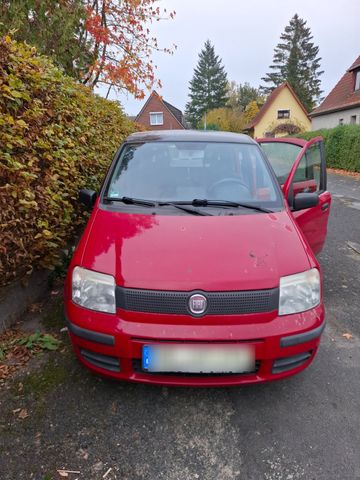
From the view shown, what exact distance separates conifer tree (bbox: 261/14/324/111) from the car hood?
58089mm

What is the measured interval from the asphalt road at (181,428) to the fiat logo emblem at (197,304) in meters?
0.74

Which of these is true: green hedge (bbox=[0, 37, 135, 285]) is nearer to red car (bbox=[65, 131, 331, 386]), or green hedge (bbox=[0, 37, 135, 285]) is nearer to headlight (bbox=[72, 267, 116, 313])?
red car (bbox=[65, 131, 331, 386])

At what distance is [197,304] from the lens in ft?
6.60

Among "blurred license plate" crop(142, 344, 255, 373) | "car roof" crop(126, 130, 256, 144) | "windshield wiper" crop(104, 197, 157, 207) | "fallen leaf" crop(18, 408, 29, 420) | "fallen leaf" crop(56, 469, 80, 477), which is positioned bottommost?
"fallen leaf" crop(56, 469, 80, 477)

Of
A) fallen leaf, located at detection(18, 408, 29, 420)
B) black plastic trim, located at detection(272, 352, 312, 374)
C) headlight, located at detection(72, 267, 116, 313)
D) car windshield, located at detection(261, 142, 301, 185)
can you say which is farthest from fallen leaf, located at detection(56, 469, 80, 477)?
car windshield, located at detection(261, 142, 301, 185)

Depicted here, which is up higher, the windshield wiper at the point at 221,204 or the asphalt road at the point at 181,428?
the windshield wiper at the point at 221,204

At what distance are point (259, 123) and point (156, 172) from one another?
41.2 m

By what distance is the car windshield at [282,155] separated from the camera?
4254mm

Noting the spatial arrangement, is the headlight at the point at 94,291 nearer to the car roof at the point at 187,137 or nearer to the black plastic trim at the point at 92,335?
the black plastic trim at the point at 92,335

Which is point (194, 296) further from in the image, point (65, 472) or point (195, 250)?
point (65, 472)

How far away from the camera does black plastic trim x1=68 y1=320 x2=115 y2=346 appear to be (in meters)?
2.05

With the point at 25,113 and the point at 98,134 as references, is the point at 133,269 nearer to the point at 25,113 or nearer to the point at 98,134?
the point at 25,113

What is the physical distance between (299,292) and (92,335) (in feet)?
4.20

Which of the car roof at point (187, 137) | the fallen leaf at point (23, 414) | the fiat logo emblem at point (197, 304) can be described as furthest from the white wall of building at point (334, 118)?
the fallen leaf at point (23, 414)
